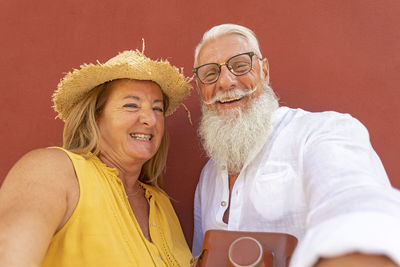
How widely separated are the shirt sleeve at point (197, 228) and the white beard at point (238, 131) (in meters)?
0.39

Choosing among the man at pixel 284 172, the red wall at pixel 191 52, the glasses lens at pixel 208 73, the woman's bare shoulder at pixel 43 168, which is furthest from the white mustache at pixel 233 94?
the woman's bare shoulder at pixel 43 168

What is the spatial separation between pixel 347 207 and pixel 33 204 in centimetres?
113

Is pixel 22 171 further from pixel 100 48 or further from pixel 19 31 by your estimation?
pixel 19 31

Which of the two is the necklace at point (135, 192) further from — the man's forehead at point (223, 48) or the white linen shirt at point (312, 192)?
the man's forehead at point (223, 48)

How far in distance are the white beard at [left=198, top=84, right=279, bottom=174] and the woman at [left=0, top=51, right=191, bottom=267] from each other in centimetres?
34

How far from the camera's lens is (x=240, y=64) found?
221 cm

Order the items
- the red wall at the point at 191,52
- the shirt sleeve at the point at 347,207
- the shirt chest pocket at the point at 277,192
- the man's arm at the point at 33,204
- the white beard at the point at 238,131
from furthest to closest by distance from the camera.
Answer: the red wall at the point at 191,52 < the white beard at the point at 238,131 < the shirt chest pocket at the point at 277,192 < the man's arm at the point at 33,204 < the shirt sleeve at the point at 347,207

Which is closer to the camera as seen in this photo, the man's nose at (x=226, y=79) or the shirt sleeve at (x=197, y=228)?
the man's nose at (x=226, y=79)

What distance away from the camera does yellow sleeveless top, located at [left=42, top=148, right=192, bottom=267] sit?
165 cm

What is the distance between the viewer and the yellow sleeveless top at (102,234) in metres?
1.65

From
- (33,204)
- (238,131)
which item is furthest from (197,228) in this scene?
(33,204)

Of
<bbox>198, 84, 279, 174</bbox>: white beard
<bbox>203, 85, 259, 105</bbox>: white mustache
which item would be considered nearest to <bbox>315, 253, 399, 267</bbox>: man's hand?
<bbox>198, 84, 279, 174</bbox>: white beard

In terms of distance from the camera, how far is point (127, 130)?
7.07 ft

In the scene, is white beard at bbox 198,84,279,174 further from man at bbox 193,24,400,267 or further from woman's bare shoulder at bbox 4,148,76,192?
woman's bare shoulder at bbox 4,148,76,192
